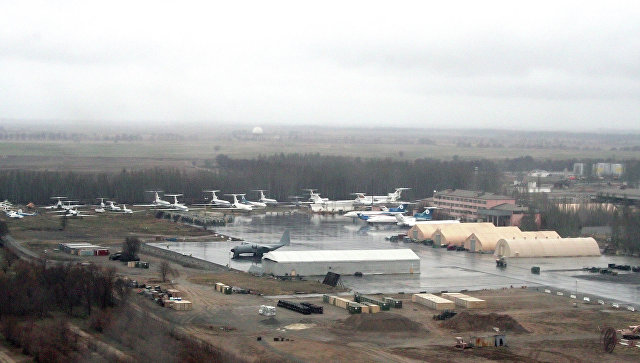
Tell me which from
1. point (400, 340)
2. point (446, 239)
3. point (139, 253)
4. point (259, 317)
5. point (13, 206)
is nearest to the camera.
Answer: point (400, 340)

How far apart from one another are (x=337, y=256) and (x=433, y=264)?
444cm

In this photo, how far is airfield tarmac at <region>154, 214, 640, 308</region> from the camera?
30.1m

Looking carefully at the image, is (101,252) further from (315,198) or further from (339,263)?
(315,198)

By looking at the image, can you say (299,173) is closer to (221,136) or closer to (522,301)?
(522,301)

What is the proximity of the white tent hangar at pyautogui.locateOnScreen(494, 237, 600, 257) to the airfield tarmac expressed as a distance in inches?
14.7

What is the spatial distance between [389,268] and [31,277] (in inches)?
483

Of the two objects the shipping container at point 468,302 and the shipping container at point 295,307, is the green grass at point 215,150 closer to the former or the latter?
→ the shipping container at point 295,307

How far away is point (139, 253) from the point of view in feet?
118

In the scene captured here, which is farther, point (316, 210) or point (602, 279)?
point (316, 210)

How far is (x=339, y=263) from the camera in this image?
106 feet

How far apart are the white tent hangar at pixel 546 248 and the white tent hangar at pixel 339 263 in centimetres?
565

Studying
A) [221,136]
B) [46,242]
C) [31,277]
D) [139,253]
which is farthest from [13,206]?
[221,136]

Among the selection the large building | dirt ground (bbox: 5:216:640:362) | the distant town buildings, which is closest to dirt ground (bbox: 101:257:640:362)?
dirt ground (bbox: 5:216:640:362)

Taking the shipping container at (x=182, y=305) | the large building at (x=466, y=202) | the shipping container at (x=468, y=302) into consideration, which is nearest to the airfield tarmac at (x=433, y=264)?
the shipping container at (x=468, y=302)
